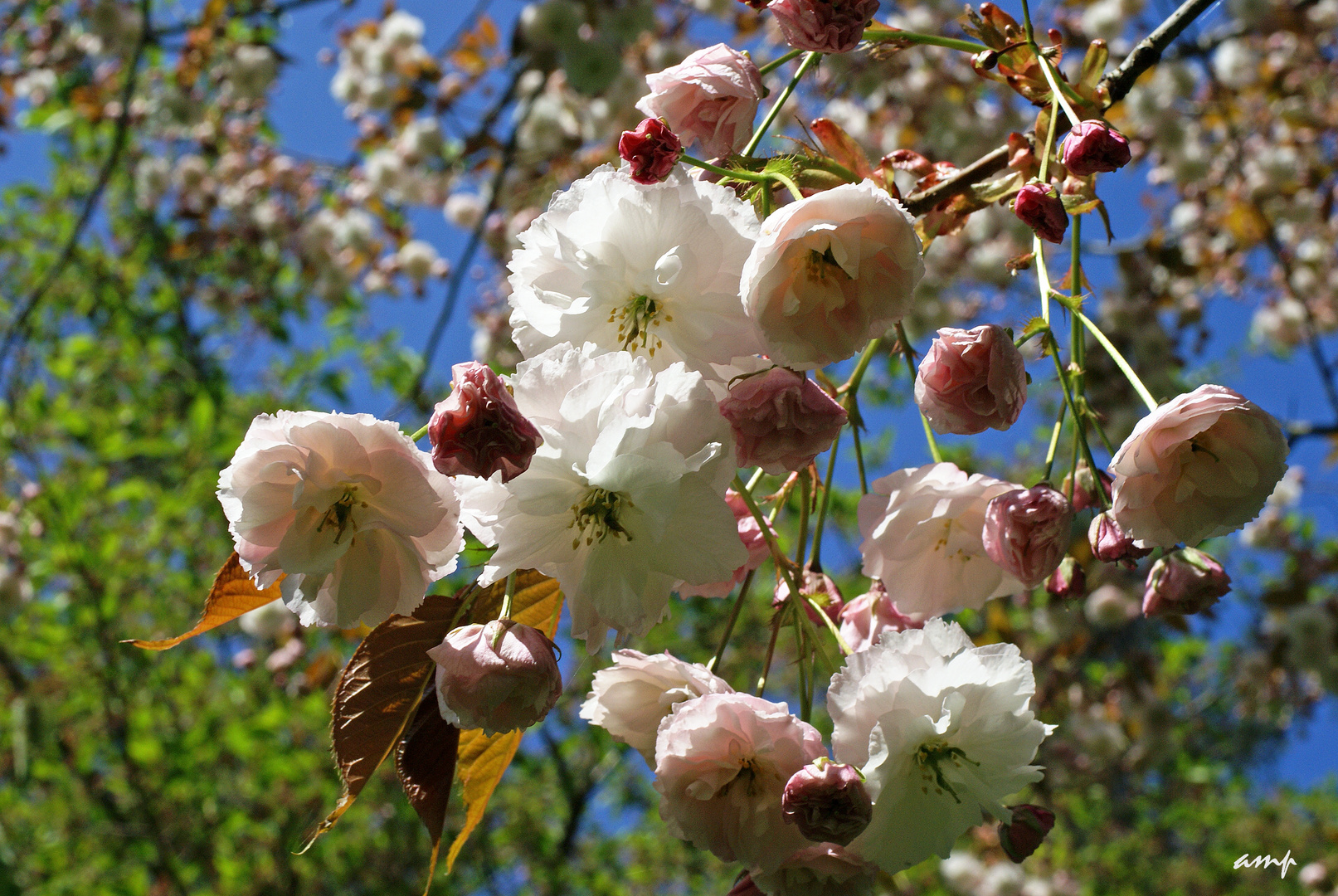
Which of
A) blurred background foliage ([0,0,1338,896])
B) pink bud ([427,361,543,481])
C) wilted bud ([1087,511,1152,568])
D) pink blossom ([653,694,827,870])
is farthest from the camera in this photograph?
→ blurred background foliage ([0,0,1338,896])

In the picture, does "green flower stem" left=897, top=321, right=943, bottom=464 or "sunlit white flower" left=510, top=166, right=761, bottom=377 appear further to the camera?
"green flower stem" left=897, top=321, right=943, bottom=464

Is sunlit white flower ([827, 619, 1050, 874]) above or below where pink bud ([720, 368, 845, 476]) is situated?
below

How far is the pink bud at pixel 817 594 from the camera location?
84 centimetres

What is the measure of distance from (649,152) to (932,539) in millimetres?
446

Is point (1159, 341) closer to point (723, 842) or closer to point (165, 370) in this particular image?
point (723, 842)

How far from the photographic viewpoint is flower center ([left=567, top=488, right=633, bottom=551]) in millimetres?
656

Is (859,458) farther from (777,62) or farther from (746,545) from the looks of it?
(777,62)

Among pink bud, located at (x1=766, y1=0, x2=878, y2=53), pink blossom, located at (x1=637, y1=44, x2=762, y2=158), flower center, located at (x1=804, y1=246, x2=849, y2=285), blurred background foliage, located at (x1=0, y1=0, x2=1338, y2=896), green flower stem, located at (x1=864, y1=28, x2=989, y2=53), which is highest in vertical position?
green flower stem, located at (x1=864, y1=28, x2=989, y2=53)

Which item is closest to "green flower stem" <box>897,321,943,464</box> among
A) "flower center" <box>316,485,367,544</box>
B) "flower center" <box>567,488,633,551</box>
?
"flower center" <box>567,488,633,551</box>

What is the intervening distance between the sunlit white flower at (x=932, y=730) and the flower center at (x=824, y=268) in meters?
0.28

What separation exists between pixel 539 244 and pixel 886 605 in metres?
0.48

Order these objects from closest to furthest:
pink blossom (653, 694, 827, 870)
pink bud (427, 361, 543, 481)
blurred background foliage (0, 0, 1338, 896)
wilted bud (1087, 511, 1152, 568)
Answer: pink bud (427, 361, 543, 481)
pink blossom (653, 694, 827, 870)
wilted bud (1087, 511, 1152, 568)
blurred background foliage (0, 0, 1338, 896)

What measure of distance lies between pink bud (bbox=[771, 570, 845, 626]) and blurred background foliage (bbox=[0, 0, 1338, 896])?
1.59 metres

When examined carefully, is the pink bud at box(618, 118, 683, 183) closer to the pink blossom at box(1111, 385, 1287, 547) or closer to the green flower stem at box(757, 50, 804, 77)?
the green flower stem at box(757, 50, 804, 77)
